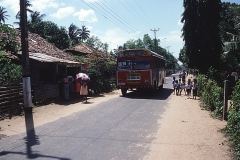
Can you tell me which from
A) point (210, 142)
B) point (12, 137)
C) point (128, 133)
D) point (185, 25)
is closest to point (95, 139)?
point (128, 133)

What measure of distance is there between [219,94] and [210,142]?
12.0 feet

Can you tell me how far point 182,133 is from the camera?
6.58 metres

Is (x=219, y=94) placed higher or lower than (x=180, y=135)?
higher

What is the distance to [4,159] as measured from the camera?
4730mm

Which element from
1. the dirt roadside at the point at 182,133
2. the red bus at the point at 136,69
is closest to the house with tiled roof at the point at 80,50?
the red bus at the point at 136,69

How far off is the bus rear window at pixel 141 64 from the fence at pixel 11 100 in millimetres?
7783

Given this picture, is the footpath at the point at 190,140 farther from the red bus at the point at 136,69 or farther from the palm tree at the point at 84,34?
the palm tree at the point at 84,34

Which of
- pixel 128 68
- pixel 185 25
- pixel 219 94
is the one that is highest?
pixel 185 25

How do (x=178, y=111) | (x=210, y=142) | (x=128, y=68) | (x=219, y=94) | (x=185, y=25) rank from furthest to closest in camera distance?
(x=185, y=25) < (x=128, y=68) < (x=178, y=111) < (x=219, y=94) < (x=210, y=142)

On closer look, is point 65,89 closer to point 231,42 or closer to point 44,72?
point 44,72

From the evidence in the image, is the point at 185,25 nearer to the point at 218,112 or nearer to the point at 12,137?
the point at 218,112

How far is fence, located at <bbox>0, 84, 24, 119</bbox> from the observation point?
925cm

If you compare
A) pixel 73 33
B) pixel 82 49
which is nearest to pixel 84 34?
pixel 73 33

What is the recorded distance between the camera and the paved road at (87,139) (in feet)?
16.1
